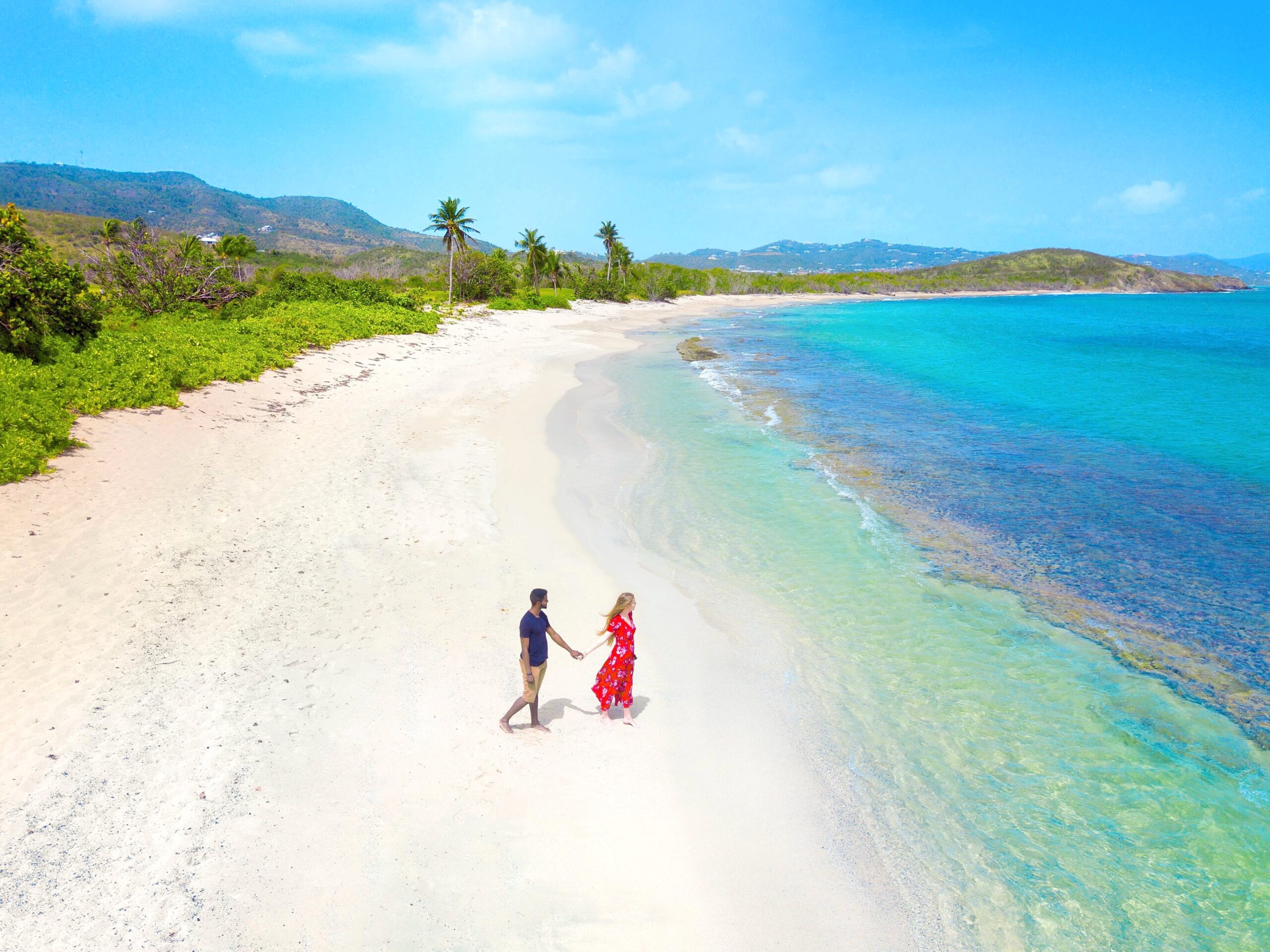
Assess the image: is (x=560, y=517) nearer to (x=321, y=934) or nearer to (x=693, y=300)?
(x=321, y=934)

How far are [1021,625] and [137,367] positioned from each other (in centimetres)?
2063

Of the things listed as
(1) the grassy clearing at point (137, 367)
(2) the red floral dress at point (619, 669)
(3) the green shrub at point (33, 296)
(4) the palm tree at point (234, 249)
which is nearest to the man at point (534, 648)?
(2) the red floral dress at point (619, 669)

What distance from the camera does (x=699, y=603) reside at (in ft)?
33.0

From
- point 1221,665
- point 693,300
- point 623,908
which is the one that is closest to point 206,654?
point 623,908

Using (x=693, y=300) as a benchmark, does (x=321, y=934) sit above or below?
below

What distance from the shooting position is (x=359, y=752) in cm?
644

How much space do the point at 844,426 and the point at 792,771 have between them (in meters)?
18.2

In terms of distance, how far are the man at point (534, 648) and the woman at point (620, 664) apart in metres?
0.56

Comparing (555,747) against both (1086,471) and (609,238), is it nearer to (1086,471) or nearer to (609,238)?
(1086,471)

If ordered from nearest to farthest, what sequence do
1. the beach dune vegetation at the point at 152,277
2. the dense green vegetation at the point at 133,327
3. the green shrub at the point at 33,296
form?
the dense green vegetation at the point at 133,327, the green shrub at the point at 33,296, the beach dune vegetation at the point at 152,277

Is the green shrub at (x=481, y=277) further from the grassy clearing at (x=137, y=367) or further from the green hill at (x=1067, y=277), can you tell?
the green hill at (x=1067, y=277)

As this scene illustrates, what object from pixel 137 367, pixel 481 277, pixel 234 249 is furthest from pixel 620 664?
pixel 481 277

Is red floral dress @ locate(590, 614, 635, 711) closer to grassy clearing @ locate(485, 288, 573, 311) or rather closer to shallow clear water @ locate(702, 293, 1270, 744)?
shallow clear water @ locate(702, 293, 1270, 744)

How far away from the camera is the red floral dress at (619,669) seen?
6891 mm
